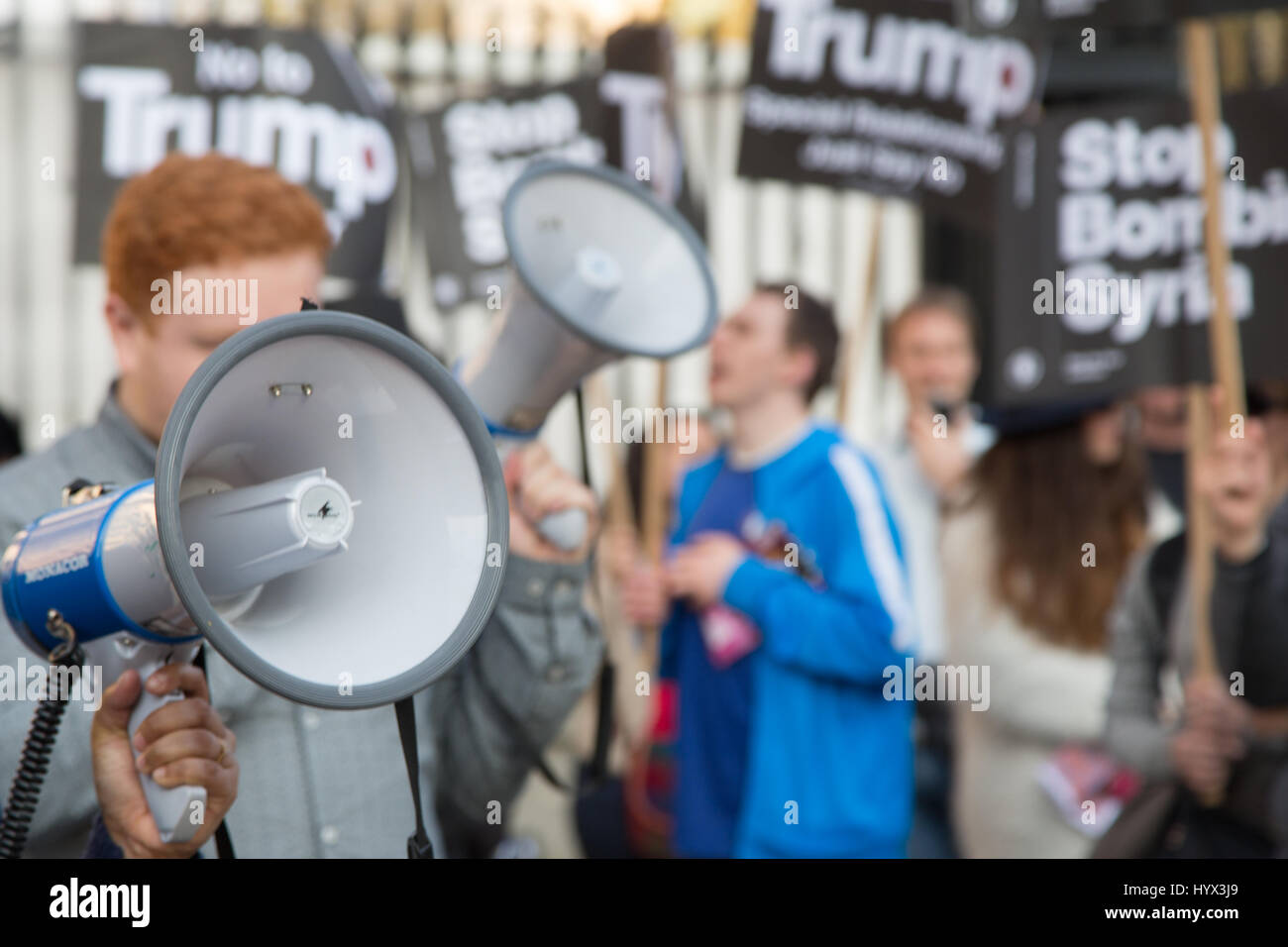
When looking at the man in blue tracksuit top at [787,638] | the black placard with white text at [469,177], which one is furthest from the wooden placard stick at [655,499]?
the black placard with white text at [469,177]

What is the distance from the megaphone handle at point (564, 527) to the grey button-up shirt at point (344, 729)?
0.12ft

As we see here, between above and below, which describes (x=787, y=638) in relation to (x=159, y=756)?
below

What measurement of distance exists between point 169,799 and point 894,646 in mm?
1914

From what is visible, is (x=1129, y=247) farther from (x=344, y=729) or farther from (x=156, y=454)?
(x=156, y=454)

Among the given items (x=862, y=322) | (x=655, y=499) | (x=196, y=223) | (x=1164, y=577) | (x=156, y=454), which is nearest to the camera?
(x=156, y=454)

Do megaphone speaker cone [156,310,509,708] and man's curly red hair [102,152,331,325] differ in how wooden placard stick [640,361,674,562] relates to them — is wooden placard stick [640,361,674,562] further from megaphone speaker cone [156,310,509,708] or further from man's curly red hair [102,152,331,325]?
megaphone speaker cone [156,310,509,708]

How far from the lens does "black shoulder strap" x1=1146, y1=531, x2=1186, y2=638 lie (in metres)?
2.84

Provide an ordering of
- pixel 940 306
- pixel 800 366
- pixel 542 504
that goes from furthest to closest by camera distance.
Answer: pixel 940 306 → pixel 800 366 → pixel 542 504

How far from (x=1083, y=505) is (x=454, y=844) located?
166cm

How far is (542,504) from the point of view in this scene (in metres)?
1.72

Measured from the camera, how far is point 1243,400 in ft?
9.15

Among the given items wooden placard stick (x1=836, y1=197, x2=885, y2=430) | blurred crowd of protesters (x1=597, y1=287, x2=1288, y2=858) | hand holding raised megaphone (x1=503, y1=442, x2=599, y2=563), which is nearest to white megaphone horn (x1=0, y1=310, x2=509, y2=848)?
A: hand holding raised megaphone (x1=503, y1=442, x2=599, y2=563)

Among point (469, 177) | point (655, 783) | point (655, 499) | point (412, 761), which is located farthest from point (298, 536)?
point (469, 177)
